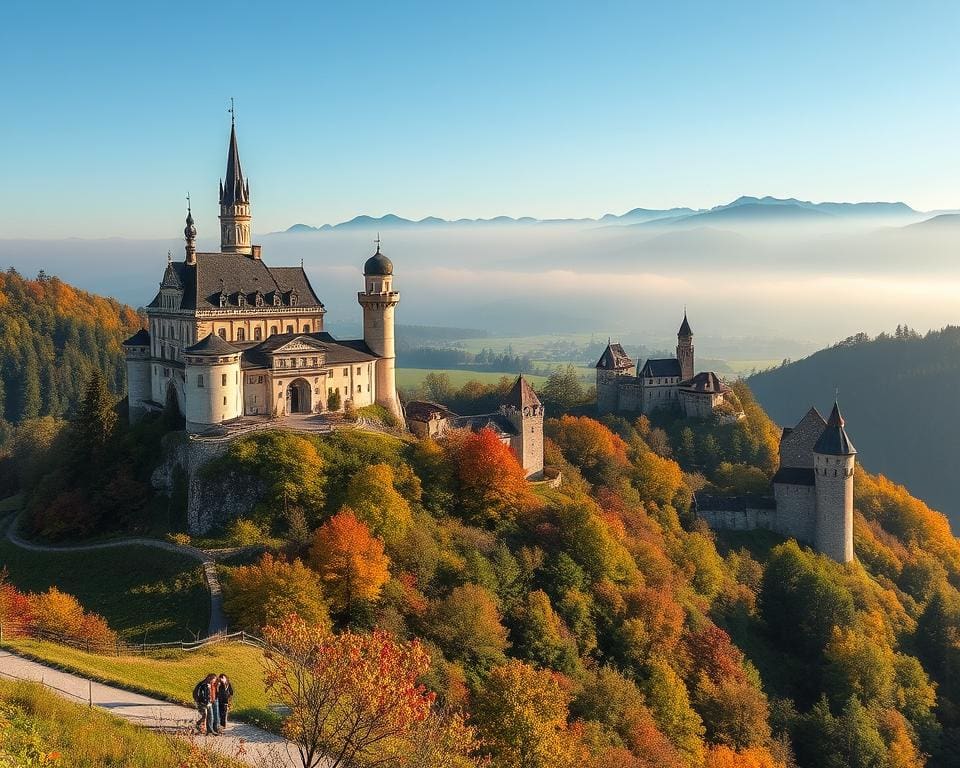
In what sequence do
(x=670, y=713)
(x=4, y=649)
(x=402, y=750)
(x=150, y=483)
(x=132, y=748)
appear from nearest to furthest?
(x=402, y=750) → (x=132, y=748) → (x=4, y=649) → (x=670, y=713) → (x=150, y=483)

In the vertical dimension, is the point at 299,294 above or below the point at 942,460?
above

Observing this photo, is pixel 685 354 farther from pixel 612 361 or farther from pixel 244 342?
pixel 244 342

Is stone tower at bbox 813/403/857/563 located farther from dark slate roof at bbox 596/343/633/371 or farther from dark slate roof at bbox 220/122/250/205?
dark slate roof at bbox 220/122/250/205

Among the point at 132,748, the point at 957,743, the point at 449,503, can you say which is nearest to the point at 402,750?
the point at 132,748

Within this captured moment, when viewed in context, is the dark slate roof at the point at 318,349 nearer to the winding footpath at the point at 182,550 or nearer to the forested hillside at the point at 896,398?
the winding footpath at the point at 182,550

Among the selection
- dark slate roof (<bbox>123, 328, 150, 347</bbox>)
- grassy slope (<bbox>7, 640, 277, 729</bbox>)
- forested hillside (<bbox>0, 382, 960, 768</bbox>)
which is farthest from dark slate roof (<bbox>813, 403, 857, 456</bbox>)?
dark slate roof (<bbox>123, 328, 150, 347</bbox>)

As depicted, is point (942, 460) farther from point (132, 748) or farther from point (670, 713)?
point (132, 748)

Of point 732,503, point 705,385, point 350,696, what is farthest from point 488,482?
point 705,385
